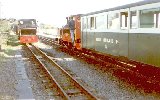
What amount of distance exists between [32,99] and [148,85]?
13.0 feet

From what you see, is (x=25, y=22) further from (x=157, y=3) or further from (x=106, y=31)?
(x=157, y=3)

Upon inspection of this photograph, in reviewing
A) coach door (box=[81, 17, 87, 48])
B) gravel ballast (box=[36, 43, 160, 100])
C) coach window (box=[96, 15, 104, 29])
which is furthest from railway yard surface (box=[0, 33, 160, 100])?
coach door (box=[81, 17, 87, 48])

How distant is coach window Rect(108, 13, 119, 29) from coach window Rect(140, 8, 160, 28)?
271 centimetres

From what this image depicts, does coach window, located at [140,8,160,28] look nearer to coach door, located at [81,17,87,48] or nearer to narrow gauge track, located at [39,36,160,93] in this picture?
narrow gauge track, located at [39,36,160,93]

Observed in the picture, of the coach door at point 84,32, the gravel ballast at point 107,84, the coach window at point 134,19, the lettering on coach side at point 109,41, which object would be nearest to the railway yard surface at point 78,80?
the gravel ballast at point 107,84

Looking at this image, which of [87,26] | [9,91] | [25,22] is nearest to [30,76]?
[9,91]

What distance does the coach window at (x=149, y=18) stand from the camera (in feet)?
35.9

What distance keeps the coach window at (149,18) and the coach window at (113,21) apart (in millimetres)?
2708

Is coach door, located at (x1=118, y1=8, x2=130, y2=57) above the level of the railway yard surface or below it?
above

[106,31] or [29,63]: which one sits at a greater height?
[106,31]

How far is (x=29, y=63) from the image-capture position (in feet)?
61.0

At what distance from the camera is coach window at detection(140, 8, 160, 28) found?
10.9 meters

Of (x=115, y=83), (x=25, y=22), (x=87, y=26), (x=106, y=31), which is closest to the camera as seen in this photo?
(x=115, y=83)

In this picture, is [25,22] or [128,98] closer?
[128,98]
